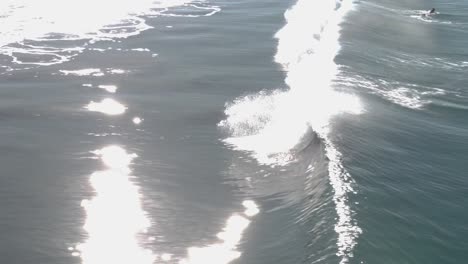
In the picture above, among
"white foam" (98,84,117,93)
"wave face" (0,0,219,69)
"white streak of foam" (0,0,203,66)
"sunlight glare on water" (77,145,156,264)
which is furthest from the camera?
"white streak of foam" (0,0,203,66)

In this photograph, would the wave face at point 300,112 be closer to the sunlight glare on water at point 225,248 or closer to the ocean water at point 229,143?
the ocean water at point 229,143

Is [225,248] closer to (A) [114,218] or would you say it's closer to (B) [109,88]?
→ (A) [114,218]

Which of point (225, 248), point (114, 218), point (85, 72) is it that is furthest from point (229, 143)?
point (85, 72)

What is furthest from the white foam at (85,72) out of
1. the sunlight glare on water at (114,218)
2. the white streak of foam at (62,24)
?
the sunlight glare on water at (114,218)

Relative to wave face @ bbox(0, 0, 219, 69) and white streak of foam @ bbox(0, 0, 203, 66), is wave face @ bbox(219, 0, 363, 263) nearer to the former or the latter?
wave face @ bbox(0, 0, 219, 69)

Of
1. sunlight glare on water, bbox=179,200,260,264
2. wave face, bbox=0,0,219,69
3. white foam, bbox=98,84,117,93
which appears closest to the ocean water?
sunlight glare on water, bbox=179,200,260,264

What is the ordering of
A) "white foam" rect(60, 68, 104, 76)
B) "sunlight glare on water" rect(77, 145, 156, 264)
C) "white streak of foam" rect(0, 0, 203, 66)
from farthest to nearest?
"white streak of foam" rect(0, 0, 203, 66), "white foam" rect(60, 68, 104, 76), "sunlight glare on water" rect(77, 145, 156, 264)

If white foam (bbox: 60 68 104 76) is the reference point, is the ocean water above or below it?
below
